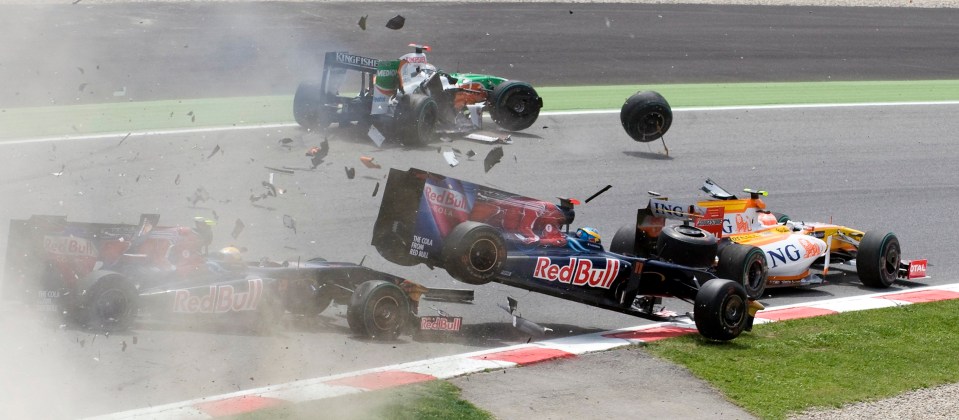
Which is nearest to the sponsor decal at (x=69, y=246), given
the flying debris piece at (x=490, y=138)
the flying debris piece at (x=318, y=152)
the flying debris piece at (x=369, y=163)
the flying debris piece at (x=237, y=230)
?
the flying debris piece at (x=237, y=230)

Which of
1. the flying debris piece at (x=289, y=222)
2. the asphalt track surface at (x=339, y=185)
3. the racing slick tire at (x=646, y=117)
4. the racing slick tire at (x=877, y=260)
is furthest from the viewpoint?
the racing slick tire at (x=646, y=117)

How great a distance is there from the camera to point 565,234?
373 inches

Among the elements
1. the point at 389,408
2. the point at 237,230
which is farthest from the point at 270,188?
the point at 389,408

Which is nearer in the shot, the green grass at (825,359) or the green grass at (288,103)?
the green grass at (825,359)

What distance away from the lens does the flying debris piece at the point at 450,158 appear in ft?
51.1

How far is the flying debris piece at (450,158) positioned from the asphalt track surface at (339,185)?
160 mm

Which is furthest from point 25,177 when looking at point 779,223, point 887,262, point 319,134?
point 887,262

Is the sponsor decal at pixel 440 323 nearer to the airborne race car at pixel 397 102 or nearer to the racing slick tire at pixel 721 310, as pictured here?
the racing slick tire at pixel 721 310

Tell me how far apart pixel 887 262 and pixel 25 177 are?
30.0 feet

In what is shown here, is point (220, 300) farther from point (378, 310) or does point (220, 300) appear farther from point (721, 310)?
point (721, 310)

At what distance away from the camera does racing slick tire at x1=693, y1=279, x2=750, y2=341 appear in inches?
356

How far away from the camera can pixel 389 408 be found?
23.2ft

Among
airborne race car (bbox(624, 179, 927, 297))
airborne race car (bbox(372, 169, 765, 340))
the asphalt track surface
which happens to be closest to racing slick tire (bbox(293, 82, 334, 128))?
the asphalt track surface

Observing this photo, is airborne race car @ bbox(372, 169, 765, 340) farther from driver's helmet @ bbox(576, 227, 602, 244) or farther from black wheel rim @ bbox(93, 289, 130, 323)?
black wheel rim @ bbox(93, 289, 130, 323)
